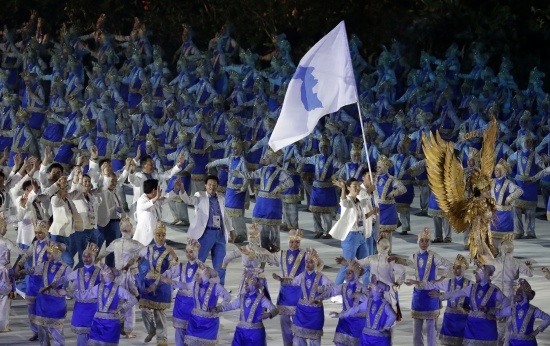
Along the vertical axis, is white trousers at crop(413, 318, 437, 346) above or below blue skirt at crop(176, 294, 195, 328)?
below

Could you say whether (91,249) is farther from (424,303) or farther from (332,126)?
(332,126)

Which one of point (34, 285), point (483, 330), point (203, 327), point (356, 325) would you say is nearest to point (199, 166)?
point (34, 285)

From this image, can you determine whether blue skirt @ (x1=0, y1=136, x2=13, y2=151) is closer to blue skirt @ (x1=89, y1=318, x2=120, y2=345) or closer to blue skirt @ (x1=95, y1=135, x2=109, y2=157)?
blue skirt @ (x1=95, y1=135, x2=109, y2=157)

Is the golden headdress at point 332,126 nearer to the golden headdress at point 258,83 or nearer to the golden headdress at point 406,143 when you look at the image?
the golden headdress at point 406,143

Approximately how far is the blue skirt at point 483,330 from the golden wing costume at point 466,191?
785mm

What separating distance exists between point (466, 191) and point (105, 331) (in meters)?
3.93

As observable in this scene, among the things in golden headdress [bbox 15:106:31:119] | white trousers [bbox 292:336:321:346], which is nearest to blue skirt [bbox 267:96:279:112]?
golden headdress [bbox 15:106:31:119]

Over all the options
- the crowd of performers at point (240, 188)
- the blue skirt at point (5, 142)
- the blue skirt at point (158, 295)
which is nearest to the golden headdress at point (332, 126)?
the crowd of performers at point (240, 188)

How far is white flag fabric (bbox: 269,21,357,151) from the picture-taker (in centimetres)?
1645

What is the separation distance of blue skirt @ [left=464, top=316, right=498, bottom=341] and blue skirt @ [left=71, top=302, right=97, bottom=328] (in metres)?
3.74

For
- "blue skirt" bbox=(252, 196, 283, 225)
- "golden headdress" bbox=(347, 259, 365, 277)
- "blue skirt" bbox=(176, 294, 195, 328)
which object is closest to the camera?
"golden headdress" bbox=(347, 259, 365, 277)

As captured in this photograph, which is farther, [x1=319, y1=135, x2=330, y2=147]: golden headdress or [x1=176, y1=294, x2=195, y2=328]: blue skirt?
[x1=319, y1=135, x2=330, y2=147]: golden headdress

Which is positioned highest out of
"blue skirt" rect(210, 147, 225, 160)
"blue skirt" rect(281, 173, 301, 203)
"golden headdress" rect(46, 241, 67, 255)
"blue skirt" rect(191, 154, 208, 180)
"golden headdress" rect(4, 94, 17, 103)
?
"golden headdress" rect(4, 94, 17, 103)

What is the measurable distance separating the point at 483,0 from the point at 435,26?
1.06 m
